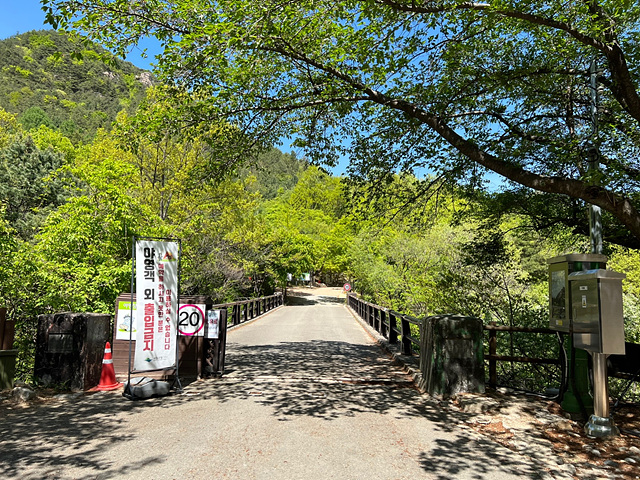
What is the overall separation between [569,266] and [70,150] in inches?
1712

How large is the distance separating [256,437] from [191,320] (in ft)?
10.8

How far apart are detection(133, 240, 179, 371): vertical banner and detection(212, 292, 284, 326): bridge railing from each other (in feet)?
5.83

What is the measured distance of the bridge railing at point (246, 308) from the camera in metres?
17.1

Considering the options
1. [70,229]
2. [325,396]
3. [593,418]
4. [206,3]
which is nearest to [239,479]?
[325,396]

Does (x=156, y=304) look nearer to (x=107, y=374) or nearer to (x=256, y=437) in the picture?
(x=107, y=374)

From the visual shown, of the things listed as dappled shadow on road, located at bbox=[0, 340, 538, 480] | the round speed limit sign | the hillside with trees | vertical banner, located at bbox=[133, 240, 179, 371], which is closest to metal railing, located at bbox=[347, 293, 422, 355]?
dappled shadow on road, located at bbox=[0, 340, 538, 480]

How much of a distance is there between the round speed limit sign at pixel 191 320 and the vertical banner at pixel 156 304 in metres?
0.57

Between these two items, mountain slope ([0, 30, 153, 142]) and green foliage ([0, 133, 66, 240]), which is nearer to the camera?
green foliage ([0, 133, 66, 240])

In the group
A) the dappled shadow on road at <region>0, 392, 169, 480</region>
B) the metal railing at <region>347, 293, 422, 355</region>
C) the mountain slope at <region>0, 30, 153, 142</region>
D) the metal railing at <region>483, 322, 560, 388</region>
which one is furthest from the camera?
the mountain slope at <region>0, 30, 153, 142</region>

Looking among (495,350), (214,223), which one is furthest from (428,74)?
(214,223)

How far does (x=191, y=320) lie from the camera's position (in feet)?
24.3

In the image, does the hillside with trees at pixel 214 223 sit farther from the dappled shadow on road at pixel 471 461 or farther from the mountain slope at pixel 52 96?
the mountain slope at pixel 52 96

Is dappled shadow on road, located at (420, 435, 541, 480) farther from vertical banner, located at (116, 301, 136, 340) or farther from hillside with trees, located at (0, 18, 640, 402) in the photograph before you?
vertical banner, located at (116, 301, 136, 340)

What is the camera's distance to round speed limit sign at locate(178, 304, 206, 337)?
737 centimetres
